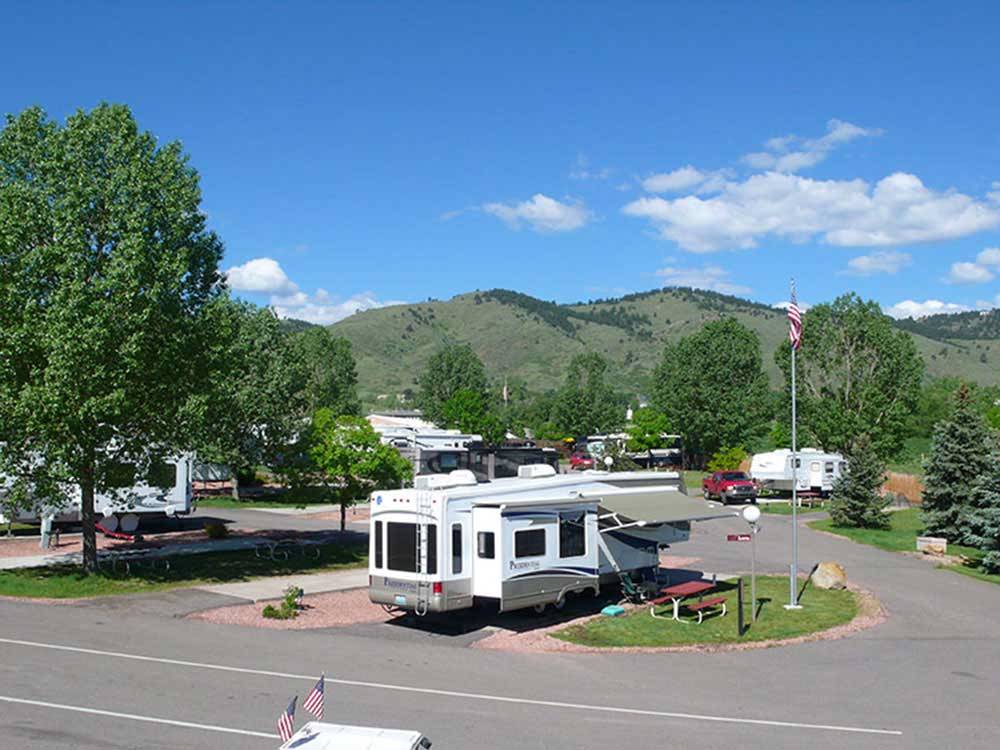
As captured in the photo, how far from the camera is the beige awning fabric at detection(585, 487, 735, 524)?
19594mm

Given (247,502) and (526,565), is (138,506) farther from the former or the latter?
(526,565)

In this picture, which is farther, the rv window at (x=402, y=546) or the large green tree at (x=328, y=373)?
the large green tree at (x=328, y=373)

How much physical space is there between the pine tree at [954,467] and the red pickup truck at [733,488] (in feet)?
41.9

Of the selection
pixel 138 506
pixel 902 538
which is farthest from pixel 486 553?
pixel 902 538

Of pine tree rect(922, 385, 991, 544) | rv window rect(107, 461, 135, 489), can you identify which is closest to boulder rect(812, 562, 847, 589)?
pine tree rect(922, 385, 991, 544)

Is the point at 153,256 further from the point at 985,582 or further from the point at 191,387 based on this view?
the point at 985,582

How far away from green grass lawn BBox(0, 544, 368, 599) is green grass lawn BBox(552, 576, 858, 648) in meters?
10.00

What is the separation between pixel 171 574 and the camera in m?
23.2

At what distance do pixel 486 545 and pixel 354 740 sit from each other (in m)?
10.9

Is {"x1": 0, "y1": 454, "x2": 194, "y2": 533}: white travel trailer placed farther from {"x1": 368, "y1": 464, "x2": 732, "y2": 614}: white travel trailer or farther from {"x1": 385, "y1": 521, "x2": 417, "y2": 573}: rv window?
{"x1": 368, "y1": 464, "x2": 732, "y2": 614}: white travel trailer

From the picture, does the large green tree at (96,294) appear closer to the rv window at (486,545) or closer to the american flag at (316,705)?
the rv window at (486,545)

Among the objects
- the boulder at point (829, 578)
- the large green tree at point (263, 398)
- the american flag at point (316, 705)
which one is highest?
the large green tree at point (263, 398)

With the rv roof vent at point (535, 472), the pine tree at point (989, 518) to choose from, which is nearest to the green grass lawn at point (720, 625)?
the rv roof vent at point (535, 472)

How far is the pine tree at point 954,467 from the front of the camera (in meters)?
31.4
